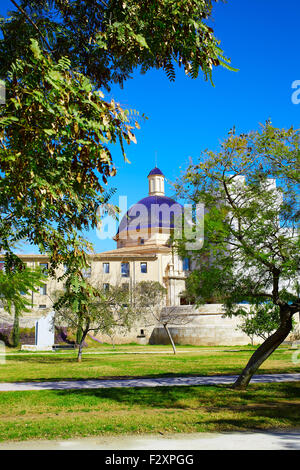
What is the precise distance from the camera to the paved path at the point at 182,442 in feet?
19.5

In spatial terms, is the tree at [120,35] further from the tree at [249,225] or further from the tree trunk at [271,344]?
the tree trunk at [271,344]

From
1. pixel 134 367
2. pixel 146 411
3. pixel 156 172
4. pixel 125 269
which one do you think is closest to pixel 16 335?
pixel 125 269

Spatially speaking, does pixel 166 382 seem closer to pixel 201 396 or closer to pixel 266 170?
pixel 201 396

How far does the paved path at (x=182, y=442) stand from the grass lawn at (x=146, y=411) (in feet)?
1.26

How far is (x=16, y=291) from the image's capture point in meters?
17.0

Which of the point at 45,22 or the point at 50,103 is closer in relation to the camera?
the point at 50,103

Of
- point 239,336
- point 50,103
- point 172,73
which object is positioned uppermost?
point 172,73

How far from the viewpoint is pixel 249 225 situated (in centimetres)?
1151

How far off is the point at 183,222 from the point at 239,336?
1380 inches

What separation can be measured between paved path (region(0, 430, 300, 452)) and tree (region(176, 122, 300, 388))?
5.03 meters

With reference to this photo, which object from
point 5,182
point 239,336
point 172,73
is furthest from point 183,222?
point 239,336

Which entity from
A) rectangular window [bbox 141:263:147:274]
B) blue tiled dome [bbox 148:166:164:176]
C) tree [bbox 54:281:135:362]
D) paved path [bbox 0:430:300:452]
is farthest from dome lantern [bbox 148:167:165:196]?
paved path [bbox 0:430:300:452]

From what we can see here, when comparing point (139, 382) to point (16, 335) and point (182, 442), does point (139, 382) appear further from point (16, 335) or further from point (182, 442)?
point (16, 335)

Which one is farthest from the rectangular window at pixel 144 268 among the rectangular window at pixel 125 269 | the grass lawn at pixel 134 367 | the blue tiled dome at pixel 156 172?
the grass lawn at pixel 134 367
